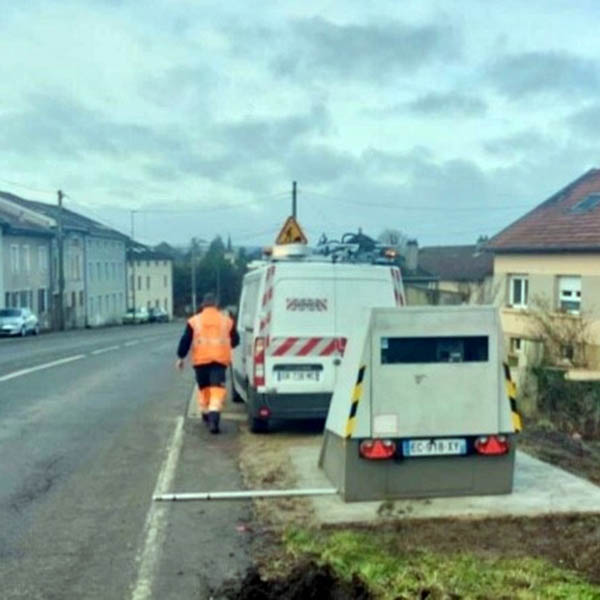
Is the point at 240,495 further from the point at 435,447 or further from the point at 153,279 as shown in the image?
the point at 153,279

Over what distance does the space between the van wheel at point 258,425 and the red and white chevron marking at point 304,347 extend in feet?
2.97

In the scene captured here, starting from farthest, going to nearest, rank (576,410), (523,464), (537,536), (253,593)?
1. (576,410)
2. (523,464)
3. (537,536)
4. (253,593)

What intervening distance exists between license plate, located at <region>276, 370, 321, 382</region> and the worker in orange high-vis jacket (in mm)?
1034

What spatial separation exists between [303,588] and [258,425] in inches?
262

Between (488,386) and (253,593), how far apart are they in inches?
140

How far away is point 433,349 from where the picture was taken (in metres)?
8.27

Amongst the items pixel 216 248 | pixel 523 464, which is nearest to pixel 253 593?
pixel 523 464

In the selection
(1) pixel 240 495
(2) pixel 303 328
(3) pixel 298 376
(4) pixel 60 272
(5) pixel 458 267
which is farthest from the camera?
(5) pixel 458 267

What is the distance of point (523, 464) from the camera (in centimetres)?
951

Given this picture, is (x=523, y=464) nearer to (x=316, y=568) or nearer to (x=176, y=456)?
(x=176, y=456)

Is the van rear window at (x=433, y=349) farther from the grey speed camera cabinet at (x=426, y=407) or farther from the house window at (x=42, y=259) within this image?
the house window at (x=42, y=259)

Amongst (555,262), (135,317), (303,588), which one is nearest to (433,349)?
(303,588)

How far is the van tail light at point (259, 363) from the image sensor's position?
11602 millimetres

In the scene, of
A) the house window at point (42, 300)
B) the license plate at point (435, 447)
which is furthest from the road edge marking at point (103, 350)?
the house window at point (42, 300)
